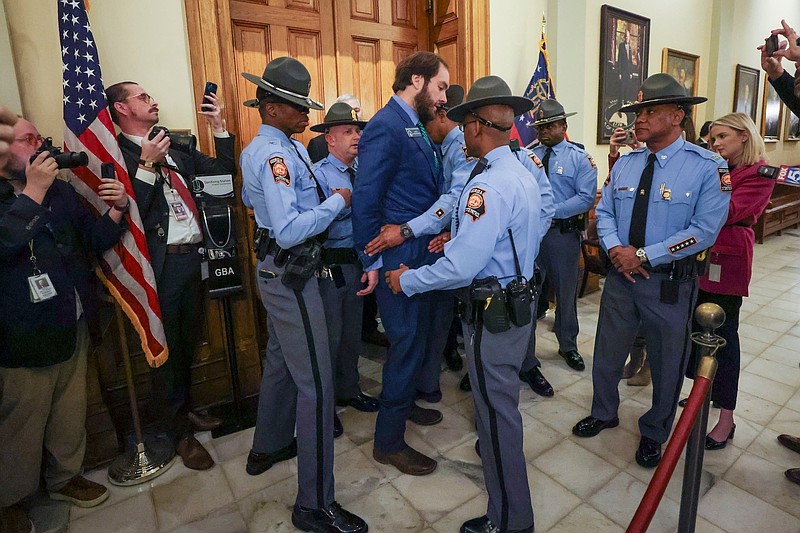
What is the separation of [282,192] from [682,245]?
160 cm

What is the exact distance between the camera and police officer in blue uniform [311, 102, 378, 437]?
7.14 feet

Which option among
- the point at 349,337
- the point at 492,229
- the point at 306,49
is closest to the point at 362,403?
the point at 349,337

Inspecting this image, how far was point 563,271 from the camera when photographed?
3174mm

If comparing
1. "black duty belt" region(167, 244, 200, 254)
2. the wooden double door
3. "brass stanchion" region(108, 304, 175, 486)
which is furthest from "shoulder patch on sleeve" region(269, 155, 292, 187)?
the wooden double door

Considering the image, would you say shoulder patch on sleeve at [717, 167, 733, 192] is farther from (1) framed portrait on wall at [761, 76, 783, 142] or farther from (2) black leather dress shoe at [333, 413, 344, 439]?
(1) framed portrait on wall at [761, 76, 783, 142]

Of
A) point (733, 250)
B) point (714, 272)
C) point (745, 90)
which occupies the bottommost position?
point (714, 272)

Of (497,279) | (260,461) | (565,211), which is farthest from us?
(565,211)

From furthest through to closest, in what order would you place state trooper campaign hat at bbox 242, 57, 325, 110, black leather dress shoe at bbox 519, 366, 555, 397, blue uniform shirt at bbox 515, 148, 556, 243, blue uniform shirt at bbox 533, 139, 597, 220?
blue uniform shirt at bbox 533, 139, 597, 220 → black leather dress shoe at bbox 519, 366, 555, 397 → blue uniform shirt at bbox 515, 148, 556, 243 → state trooper campaign hat at bbox 242, 57, 325, 110

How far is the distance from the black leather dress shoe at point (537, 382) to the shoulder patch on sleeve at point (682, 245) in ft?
3.87

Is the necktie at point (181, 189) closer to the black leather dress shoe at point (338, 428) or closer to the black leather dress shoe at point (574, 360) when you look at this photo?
the black leather dress shoe at point (338, 428)

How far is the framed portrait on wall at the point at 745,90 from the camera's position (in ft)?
22.1

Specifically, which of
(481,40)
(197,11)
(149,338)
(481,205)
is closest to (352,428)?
(149,338)

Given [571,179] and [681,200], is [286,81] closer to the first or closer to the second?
[681,200]

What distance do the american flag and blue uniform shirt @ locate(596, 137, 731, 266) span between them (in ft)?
6.97
